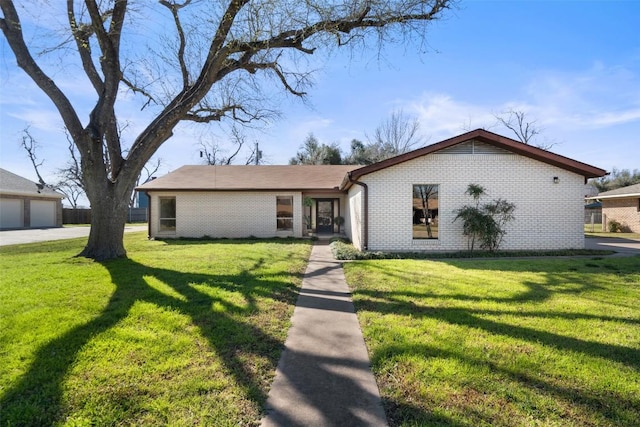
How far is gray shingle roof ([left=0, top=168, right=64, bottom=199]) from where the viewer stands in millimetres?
23533

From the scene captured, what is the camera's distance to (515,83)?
14336mm

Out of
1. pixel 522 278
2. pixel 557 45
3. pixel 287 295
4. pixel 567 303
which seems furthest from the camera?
pixel 557 45

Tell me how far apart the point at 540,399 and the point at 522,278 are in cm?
499

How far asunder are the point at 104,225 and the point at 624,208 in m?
28.4

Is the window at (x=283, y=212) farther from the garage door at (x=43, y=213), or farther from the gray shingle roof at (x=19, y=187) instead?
the garage door at (x=43, y=213)

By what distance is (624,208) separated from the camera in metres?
20.8

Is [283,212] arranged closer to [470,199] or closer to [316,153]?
[470,199]

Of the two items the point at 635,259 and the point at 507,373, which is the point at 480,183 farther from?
the point at 507,373

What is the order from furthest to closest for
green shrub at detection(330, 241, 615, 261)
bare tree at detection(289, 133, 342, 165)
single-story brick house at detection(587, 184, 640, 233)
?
bare tree at detection(289, 133, 342, 165), single-story brick house at detection(587, 184, 640, 233), green shrub at detection(330, 241, 615, 261)

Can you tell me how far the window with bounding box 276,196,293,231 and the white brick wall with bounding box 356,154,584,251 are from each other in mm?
6754

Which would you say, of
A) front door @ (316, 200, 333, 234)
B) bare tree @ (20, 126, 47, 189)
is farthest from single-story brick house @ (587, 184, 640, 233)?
bare tree @ (20, 126, 47, 189)

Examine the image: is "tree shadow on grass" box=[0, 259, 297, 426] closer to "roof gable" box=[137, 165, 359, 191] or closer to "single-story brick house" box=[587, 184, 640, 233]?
"roof gable" box=[137, 165, 359, 191]

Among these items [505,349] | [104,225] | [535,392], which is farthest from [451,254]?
[104,225]

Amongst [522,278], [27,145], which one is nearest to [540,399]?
[522,278]
